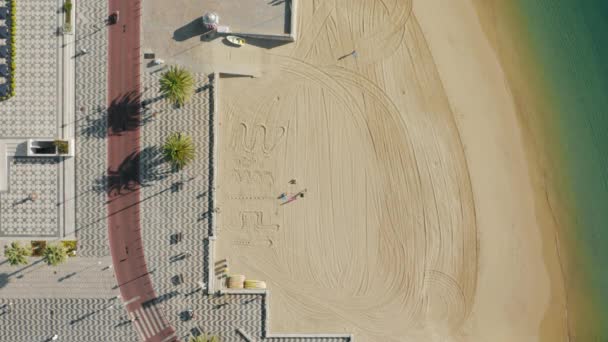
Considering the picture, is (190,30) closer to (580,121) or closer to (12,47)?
(12,47)

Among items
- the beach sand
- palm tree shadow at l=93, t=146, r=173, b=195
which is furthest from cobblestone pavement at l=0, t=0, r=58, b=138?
the beach sand

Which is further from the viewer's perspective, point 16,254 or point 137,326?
point 137,326

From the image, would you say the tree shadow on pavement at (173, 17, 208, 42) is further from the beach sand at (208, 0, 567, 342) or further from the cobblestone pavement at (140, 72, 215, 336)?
the cobblestone pavement at (140, 72, 215, 336)

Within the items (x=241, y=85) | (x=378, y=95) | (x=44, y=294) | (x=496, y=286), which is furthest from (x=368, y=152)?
(x=44, y=294)

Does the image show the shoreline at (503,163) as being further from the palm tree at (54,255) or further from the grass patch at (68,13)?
the palm tree at (54,255)

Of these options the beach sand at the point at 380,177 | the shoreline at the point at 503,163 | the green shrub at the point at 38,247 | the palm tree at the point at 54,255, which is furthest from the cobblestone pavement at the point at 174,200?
the shoreline at the point at 503,163

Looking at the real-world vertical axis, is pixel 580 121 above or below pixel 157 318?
above

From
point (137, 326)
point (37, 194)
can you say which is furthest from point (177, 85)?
point (137, 326)
